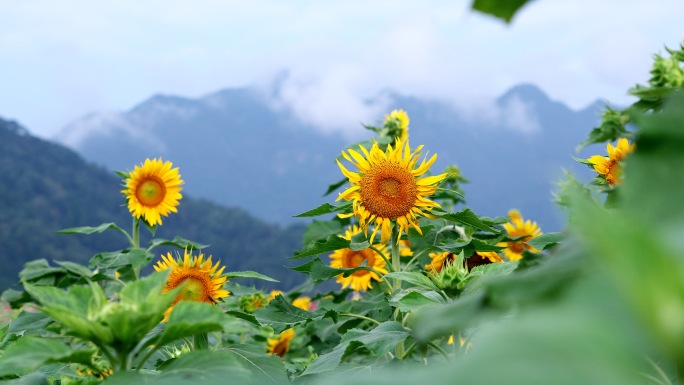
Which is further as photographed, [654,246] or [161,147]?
[161,147]

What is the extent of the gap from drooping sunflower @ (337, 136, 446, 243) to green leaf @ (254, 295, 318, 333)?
15.6 inches

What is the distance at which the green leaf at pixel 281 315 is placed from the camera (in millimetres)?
2020

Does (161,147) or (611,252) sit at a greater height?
(161,147)

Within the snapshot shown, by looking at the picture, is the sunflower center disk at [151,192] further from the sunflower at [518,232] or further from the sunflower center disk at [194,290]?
the sunflower at [518,232]

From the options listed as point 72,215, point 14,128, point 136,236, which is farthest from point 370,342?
point 14,128

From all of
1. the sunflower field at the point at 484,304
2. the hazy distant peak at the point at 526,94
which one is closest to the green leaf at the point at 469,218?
the sunflower field at the point at 484,304

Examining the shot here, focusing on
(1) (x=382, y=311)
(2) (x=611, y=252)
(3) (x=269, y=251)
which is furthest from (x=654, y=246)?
(3) (x=269, y=251)

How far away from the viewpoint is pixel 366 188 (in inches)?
93.9

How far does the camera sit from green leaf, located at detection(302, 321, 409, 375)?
1.40 metres

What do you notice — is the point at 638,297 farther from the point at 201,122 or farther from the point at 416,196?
the point at 201,122

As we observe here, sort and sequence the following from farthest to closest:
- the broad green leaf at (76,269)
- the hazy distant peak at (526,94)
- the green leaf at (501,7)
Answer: the hazy distant peak at (526,94) < the broad green leaf at (76,269) < the green leaf at (501,7)

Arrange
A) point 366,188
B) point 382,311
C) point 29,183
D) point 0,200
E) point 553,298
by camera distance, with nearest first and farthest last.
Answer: point 553,298 < point 382,311 < point 366,188 < point 0,200 < point 29,183

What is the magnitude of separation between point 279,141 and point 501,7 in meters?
140

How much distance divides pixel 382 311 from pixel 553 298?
176 cm
